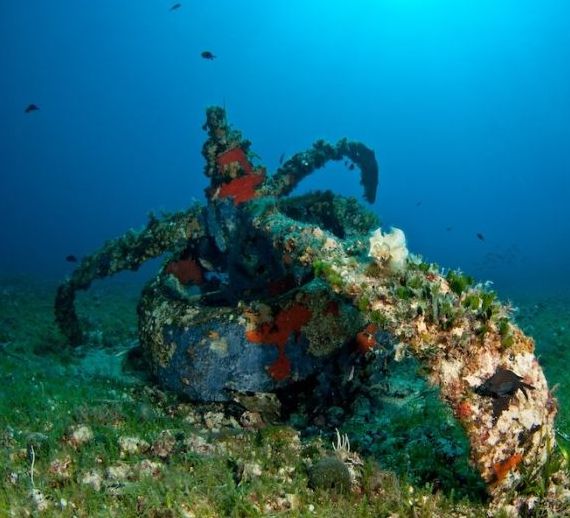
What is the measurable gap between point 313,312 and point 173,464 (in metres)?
2.61

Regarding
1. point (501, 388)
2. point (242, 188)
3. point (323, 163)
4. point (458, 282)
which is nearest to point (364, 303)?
point (458, 282)

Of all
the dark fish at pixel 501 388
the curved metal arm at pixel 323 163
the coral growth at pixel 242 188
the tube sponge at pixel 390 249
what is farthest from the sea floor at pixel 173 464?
the curved metal arm at pixel 323 163

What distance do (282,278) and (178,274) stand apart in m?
2.75

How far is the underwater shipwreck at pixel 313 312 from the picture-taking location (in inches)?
146

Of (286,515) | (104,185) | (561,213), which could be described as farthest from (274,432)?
(104,185)

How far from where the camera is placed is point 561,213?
119375 millimetres

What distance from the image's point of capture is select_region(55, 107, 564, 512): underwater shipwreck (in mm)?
3707

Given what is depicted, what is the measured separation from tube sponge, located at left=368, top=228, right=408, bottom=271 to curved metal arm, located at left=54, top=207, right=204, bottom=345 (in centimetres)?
586

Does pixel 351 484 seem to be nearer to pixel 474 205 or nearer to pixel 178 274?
pixel 178 274

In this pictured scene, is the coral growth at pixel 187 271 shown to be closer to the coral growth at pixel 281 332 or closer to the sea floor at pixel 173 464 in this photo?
the sea floor at pixel 173 464

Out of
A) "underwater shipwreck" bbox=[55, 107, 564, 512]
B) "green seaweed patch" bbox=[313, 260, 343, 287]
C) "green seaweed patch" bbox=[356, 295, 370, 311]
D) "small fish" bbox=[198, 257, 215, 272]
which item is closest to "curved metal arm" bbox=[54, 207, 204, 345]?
"underwater shipwreck" bbox=[55, 107, 564, 512]

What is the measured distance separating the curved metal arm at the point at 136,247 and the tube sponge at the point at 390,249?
231 inches

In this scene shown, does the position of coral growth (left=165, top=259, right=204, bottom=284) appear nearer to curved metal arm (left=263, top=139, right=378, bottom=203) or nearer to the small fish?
the small fish

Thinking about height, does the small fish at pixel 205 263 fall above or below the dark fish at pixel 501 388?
above
